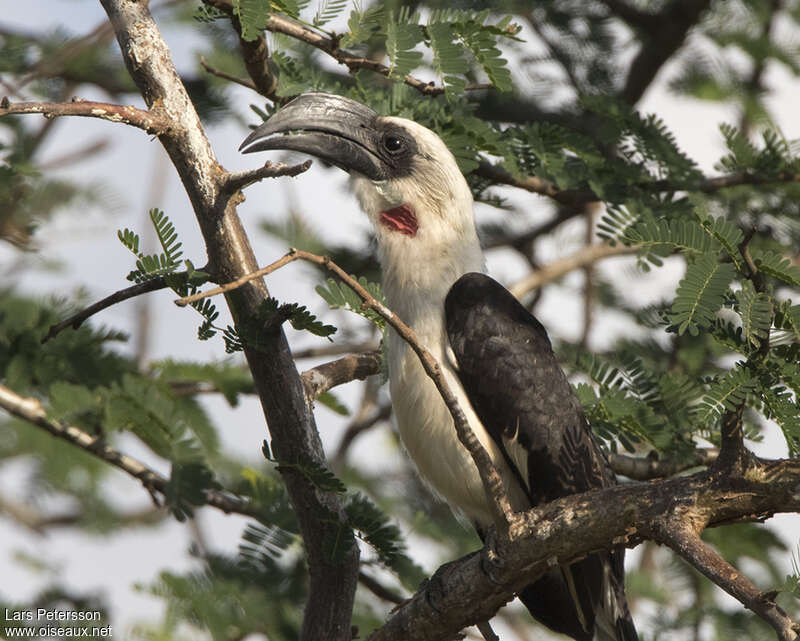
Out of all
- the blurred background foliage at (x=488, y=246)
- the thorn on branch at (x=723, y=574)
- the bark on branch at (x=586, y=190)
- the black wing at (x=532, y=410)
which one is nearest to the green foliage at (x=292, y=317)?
the blurred background foliage at (x=488, y=246)

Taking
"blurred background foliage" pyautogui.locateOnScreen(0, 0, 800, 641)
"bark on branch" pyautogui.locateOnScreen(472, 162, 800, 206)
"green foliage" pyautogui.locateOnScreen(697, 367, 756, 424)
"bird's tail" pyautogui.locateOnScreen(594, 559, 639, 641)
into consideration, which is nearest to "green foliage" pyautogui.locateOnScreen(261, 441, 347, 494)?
"blurred background foliage" pyautogui.locateOnScreen(0, 0, 800, 641)

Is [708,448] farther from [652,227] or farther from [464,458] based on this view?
[652,227]

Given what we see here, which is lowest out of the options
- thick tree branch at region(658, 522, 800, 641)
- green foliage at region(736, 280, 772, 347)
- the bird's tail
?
thick tree branch at region(658, 522, 800, 641)

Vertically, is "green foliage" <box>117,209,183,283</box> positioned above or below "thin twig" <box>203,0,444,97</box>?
below

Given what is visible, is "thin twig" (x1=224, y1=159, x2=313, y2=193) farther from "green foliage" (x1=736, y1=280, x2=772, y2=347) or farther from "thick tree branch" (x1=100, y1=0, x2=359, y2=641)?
"green foliage" (x1=736, y1=280, x2=772, y2=347)

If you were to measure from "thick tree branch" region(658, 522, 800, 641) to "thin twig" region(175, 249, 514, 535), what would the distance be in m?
0.61

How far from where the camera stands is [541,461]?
14.4 feet

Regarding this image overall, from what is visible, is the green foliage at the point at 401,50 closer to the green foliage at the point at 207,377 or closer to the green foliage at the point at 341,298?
the green foliage at the point at 341,298

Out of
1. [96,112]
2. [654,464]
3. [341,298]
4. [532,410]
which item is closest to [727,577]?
[532,410]

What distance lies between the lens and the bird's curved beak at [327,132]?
4.54m

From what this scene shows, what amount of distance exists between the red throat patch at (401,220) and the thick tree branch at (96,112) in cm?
166

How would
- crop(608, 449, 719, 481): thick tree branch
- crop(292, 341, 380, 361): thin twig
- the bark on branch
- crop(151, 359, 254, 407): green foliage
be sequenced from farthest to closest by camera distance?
crop(292, 341, 380, 361): thin twig < crop(151, 359, 254, 407): green foliage < the bark on branch < crop(608, 449, 719, 481): thick tree branch

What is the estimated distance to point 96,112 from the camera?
3412 millimetres

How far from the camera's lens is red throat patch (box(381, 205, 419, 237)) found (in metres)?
5.05
